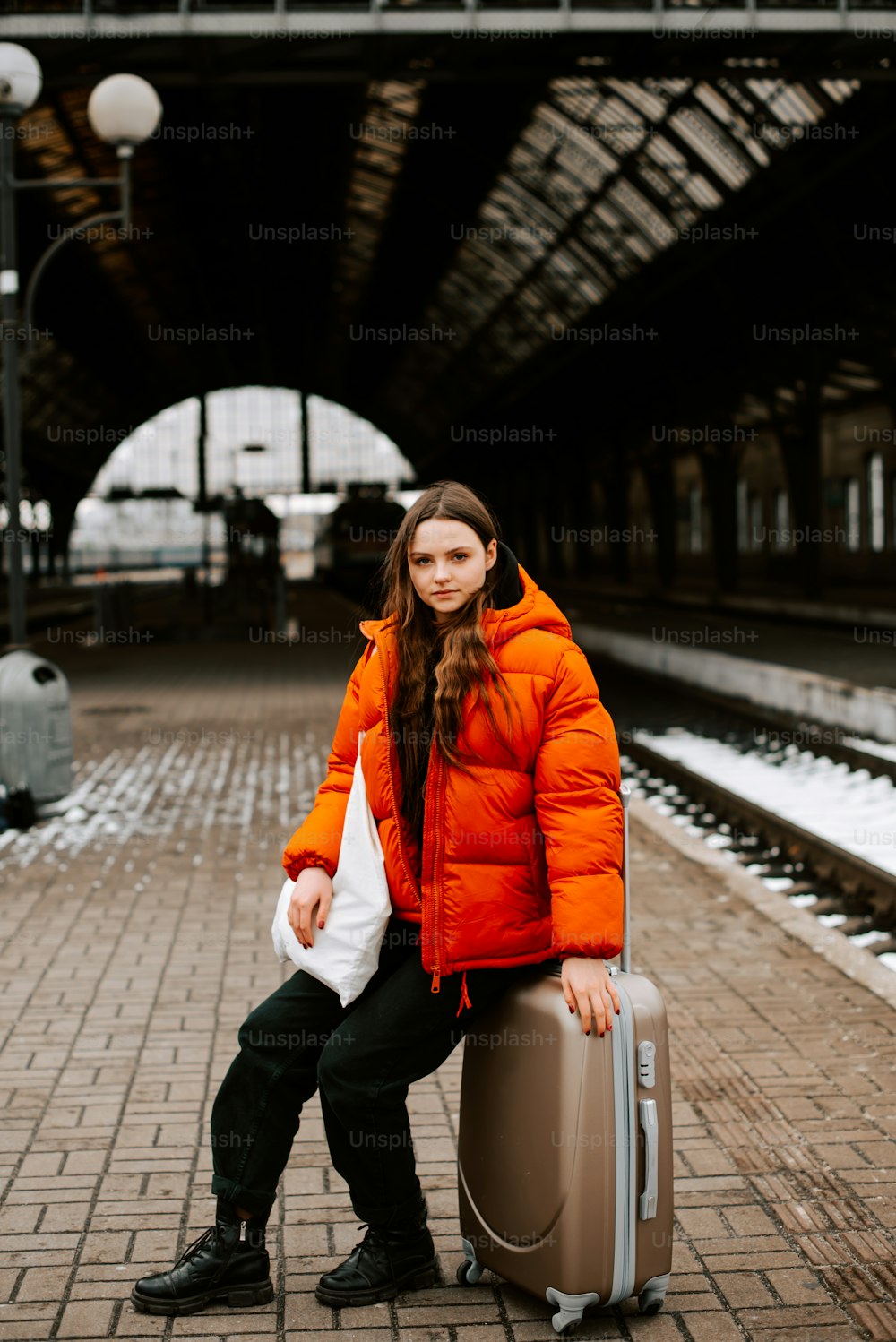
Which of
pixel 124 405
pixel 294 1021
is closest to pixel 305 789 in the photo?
pixel 294 1021

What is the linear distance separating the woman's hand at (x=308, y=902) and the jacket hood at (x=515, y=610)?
53cm

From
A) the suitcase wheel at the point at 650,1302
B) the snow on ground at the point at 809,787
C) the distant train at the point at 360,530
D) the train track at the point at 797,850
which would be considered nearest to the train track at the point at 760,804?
the train track at the point at 797,850

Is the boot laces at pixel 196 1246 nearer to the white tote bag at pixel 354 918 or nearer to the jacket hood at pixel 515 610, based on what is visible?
the white tote bag at pixel 354 918

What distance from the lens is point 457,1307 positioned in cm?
311

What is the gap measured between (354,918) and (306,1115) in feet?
5.09

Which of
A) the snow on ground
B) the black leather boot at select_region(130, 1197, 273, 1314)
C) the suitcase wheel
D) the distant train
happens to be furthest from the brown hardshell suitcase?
the distant train

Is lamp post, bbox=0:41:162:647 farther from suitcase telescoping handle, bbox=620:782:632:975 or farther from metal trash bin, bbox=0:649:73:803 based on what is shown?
suitcase telescoping handle, bbox=620:782:632:975

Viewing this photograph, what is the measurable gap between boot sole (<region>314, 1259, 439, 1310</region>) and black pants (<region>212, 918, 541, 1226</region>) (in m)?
0.14

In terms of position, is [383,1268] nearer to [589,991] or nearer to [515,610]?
[589,991]

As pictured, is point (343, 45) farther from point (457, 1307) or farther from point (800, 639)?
point (457, 1307)

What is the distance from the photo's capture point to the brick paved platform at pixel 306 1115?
10.1 ft

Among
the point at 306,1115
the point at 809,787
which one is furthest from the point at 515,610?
the point at 809,787

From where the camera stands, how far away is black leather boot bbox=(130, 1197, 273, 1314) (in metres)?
3.06

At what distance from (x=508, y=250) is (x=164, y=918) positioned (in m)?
33.2
